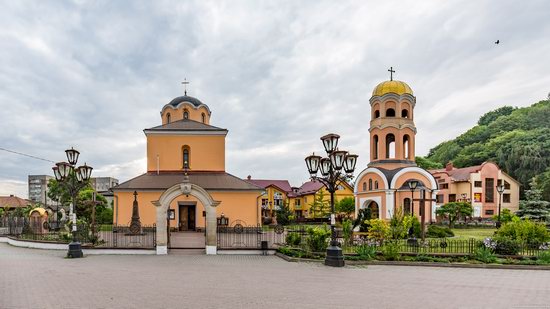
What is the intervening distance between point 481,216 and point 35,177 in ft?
378

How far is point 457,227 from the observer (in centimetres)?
3225

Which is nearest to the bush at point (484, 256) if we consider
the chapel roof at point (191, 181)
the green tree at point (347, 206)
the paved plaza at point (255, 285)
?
the paved plaza at point (255, 285)

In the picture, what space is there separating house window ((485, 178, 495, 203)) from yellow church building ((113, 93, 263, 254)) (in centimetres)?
3483

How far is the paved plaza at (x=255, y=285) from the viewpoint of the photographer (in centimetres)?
784

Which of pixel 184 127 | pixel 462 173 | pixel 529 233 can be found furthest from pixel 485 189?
pixel 184 127

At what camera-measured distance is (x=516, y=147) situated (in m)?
54.1

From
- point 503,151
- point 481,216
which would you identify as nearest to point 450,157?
point 503,151

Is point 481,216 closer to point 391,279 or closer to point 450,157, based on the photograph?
point 450,157

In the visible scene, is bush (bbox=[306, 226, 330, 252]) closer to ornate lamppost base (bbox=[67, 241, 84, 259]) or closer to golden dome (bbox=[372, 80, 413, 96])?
ornate lamppost base (bbox=[67, 241, 84, 259])

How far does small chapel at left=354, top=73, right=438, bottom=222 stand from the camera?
92.6ft

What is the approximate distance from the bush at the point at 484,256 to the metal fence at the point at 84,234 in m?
13.8

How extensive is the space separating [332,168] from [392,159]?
18311 mm

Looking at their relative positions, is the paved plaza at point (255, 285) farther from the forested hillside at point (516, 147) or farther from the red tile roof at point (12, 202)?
the red tile roof at point (12, 202)

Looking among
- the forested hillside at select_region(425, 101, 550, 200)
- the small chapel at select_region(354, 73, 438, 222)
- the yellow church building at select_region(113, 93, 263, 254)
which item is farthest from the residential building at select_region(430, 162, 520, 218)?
the yellow church building at select_region(113, 93, 263, 254)
